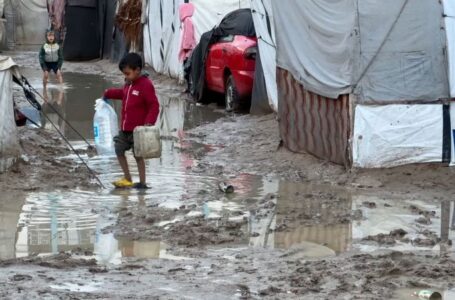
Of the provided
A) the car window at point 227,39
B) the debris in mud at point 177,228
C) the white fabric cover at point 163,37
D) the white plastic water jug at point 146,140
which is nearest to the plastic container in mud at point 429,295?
the debris in mud at point 177,228

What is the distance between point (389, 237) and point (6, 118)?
14.0ft

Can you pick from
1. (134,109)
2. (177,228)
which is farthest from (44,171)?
(177,228)

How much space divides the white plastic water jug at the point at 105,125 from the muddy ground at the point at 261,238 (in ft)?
1.40

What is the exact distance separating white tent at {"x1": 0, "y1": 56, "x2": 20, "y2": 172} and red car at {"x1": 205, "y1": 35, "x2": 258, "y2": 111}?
6.46 m

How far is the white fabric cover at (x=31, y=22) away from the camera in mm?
40938

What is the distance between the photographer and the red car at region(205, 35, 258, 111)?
639 inches

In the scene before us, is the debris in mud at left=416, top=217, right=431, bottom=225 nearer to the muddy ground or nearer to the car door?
the muddy ground

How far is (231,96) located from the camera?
1677cm

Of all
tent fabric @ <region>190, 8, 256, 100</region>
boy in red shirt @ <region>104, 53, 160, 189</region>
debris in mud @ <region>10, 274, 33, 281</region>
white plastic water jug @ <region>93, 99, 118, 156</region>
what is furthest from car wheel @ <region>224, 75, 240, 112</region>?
debris in mud @ <region>10, 274, 33, 281</region>

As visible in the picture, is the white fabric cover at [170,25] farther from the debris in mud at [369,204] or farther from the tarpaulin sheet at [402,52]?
the debris in mud at [369,204]

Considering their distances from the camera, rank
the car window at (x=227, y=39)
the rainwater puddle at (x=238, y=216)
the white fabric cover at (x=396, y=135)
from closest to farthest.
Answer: the rainwater puddle at (x=238, y=216) → the white fabric cover at (x=396, y=135) → the car window at (x=227, y=39)

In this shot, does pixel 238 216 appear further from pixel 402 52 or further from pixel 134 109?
pixel 402 52

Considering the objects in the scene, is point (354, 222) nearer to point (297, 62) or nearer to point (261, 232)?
point (261, 232)

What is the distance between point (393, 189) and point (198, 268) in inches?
144
